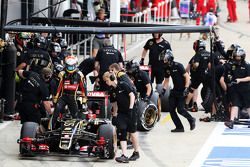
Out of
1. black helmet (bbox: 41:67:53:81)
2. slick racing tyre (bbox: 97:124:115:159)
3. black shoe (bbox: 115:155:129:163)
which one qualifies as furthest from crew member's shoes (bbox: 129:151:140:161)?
black helmet (bbox: 41:67:53:81)

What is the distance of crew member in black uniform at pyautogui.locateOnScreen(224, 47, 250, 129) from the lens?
2186cm

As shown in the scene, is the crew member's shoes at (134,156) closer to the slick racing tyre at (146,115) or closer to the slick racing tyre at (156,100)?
the slick racing tyre at (146,115)

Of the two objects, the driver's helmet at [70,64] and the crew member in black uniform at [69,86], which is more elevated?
the driver's helmet at [70,64]

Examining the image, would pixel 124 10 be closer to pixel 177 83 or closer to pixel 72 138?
pixel 177 83

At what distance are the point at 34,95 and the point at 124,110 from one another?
235 centimetres

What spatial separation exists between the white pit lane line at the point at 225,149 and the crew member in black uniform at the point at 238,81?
37 centimetres

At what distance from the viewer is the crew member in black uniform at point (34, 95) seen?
19688 mm

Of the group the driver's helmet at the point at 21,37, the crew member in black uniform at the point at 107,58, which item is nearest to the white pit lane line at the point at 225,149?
the crew member in black uniform at the point at 107,58

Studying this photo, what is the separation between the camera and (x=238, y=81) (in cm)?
2189

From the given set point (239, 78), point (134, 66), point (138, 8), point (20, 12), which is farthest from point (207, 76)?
point (138, 8)

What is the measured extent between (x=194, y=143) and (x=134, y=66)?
209cm

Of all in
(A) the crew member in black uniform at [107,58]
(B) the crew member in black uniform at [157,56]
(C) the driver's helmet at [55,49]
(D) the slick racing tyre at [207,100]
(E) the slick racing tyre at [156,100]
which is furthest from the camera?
(B) the crew member in black uniform at [157,56]

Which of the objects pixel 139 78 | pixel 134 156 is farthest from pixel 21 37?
pixel 134 156

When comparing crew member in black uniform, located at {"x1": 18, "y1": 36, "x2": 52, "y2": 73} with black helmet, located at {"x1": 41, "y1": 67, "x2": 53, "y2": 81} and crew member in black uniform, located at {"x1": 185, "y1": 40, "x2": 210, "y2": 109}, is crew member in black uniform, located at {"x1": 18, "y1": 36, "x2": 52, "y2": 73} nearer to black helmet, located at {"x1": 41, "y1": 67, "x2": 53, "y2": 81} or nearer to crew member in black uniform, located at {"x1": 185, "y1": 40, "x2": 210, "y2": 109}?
black helmet, located at {"x1": 41, "y1": 67, "x2": 53, "y2": 81}
